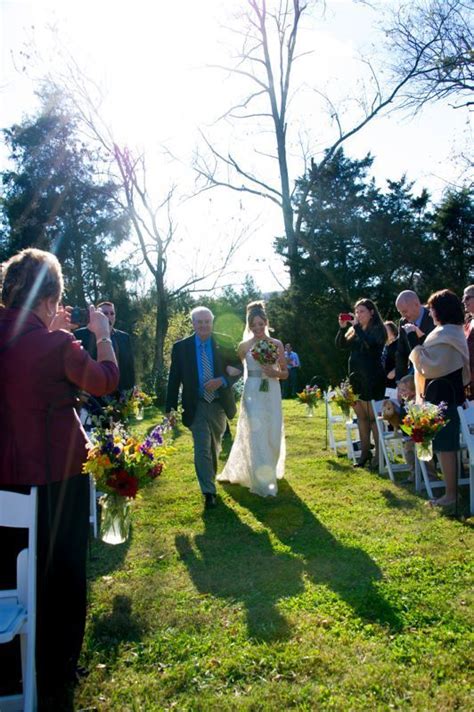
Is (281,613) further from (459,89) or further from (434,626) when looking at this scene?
(459,89)

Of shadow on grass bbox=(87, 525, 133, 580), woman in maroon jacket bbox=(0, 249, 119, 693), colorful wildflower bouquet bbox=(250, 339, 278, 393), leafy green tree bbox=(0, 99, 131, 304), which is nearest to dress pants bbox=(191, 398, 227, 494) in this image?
colorful wildflower bouquet bbox=(250, 339, 278, 393)

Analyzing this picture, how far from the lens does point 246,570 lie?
508cm

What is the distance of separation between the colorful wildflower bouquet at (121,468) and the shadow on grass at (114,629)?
57 centimetres

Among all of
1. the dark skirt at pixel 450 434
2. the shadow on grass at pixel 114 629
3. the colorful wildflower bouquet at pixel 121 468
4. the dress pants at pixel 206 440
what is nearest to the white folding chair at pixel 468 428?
the dark skirt at pixel 450 434

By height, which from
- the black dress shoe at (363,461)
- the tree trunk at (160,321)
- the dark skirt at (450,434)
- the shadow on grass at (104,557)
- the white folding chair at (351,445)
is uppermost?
the tree trunk at (160,321)

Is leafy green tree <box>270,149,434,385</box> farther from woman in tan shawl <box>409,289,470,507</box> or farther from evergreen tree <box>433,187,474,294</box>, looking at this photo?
woman in tan shawl <box>409,289,470,507</box>

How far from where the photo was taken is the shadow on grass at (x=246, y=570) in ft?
13.7

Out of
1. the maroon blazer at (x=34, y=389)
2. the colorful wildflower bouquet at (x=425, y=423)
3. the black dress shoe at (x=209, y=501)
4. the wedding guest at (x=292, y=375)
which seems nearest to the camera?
the maroon blazer at (x=34, y=389)

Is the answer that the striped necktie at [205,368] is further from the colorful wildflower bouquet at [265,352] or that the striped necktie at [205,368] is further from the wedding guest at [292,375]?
the wedding guest at [292,375]

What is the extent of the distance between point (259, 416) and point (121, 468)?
149 inches

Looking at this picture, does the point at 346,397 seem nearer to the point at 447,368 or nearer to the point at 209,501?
the point at 447,368

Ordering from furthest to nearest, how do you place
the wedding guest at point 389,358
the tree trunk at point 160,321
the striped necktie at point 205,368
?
the tree trunk at point 160,321, the wedding guest at point 389,358, the striped necktie at point 205,368

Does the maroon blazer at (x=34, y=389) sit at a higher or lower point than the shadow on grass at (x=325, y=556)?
higher

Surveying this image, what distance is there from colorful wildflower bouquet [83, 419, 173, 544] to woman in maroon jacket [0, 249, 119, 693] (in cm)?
44
